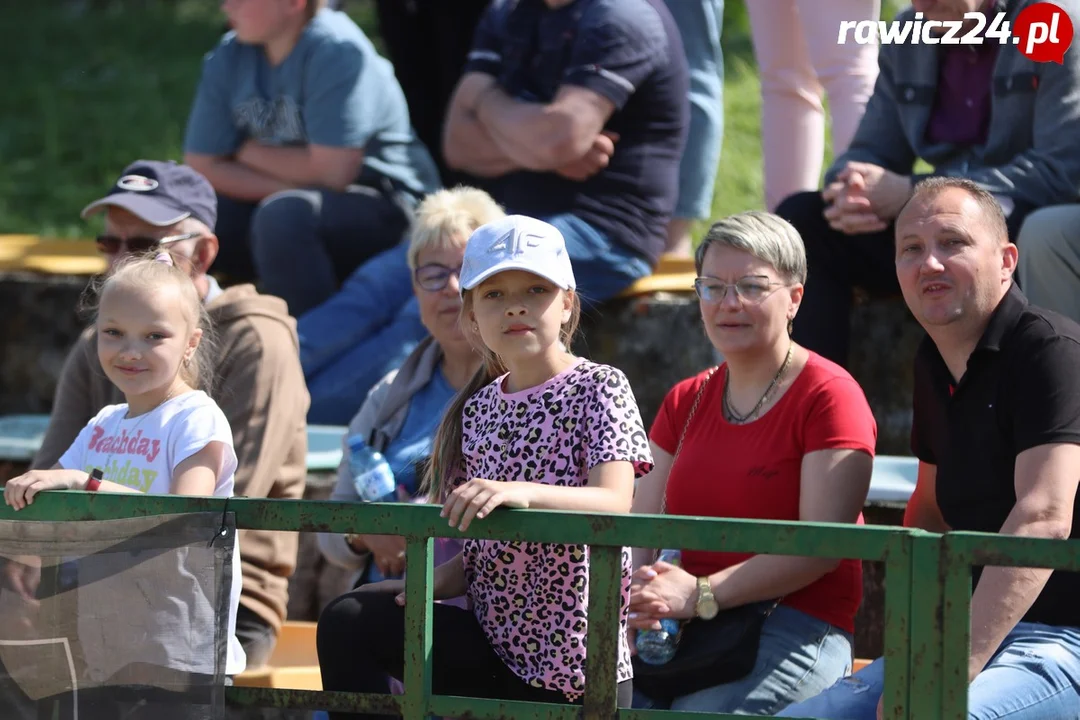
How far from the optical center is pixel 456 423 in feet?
10.0

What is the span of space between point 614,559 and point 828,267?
2021mm

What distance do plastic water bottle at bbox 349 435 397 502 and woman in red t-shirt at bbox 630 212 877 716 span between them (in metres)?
0.64

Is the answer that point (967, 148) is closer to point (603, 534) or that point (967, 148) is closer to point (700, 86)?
point (700, 86)

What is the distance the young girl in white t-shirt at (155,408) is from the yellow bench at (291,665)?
524mm

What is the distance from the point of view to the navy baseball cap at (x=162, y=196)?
4090 mm

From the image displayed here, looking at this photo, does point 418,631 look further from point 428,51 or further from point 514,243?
point 428,51

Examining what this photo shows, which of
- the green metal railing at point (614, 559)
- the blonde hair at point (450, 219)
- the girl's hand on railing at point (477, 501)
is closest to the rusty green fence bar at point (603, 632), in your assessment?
the green metal railing at point (614, 559)

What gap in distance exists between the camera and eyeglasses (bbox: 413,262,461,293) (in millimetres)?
3871

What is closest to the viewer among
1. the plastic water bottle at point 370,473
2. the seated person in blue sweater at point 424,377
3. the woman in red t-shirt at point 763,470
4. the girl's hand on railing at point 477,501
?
the girl's hand on railing at point 477,501

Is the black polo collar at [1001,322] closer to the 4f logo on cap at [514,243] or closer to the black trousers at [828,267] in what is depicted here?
the 4f logo on cap at [514,243]

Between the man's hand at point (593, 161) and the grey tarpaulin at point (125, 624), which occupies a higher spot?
the man's hand at point (593, 161)

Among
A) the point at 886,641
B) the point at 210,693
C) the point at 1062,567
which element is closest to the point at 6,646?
the point at 210,693

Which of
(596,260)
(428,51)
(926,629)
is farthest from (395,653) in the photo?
(428,51)

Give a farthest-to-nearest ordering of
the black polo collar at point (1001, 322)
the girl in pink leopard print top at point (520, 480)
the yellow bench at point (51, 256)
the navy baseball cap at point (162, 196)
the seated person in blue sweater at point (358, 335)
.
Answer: the yellow bench at point (51, 256)
the seated person in blue sweater at point (358, 335)
the navy baseball cap at point (162, 196)
the black polo collar at point (1001, 322)
the girl in pink leopard print top at point (520, 480)
